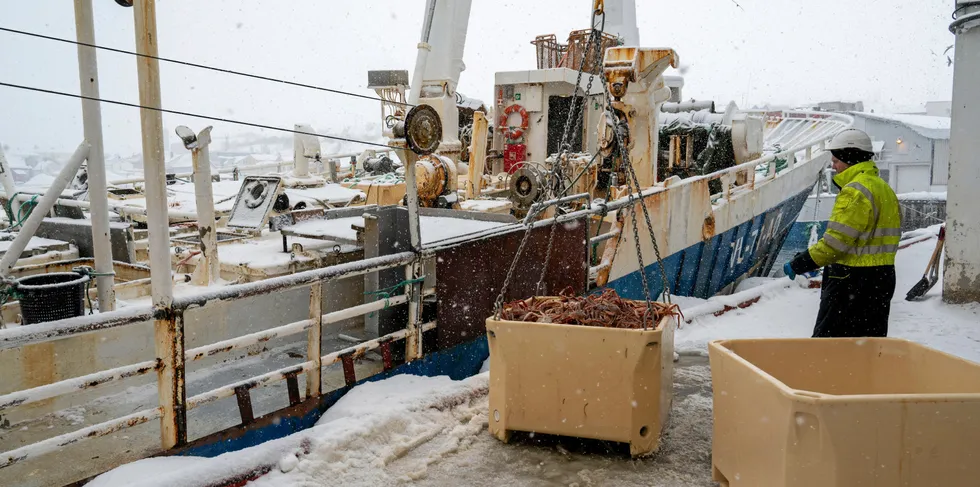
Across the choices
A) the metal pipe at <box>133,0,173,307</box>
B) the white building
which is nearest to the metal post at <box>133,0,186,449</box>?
the metal pipe at <box>133,0,173,307</box>

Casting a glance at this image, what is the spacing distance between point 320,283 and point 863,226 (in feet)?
11.0

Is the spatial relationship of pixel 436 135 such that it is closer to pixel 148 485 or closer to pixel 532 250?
pixel 532 250

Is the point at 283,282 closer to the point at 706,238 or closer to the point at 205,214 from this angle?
the point at 205,214

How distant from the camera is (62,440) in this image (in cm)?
290

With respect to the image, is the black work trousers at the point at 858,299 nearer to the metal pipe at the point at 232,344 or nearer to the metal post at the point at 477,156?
the metal pipe at the point at 232,344

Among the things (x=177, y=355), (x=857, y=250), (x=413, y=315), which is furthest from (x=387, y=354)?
(x=857, y=250)

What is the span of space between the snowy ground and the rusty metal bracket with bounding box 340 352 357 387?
0.40 ft

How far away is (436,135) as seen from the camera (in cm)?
468

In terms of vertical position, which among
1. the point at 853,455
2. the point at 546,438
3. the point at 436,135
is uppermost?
the point at 436,135

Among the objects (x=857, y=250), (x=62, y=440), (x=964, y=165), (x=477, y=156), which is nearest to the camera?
(x=62, y=440)

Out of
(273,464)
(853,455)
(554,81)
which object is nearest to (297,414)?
(273,464)

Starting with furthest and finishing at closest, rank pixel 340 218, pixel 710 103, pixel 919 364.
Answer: pixel 710 103, pixel 340 218, pixel 919 364

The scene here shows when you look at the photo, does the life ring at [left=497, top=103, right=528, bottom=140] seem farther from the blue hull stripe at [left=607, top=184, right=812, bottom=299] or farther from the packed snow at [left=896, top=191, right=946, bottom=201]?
the packed snow at [left=896, top=191, right=946, bottom=201]

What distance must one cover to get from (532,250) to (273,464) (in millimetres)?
3108
